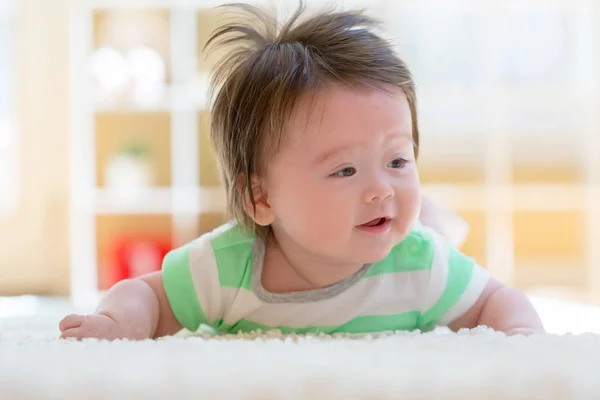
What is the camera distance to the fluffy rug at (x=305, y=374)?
587 mm

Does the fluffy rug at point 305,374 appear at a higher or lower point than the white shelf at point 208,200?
higher

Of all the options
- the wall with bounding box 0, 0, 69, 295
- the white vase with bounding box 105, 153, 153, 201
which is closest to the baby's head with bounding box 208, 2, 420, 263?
the white vase with bounding box 105, 153, 153, 201

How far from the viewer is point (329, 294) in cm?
113

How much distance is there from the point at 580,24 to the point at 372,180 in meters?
3.36

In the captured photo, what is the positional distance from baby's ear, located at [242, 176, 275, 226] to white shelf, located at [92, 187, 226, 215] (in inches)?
107

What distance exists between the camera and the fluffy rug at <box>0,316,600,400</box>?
59 centimetres

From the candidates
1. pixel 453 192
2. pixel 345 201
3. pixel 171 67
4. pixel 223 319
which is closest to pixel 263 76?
pixel 345 201

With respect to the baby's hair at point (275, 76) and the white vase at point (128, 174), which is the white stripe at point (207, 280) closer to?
the baby's hair at point (275, 76)

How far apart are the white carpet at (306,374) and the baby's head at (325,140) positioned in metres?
0.36

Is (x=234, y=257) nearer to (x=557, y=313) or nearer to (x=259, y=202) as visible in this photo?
(x=259, y=202)

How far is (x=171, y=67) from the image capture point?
4.16 m

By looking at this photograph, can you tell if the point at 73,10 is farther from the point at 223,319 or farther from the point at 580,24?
the point at 223,319

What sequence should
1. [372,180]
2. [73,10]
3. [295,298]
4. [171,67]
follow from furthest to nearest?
[171,67]
[73,10]
[295,298]
[372,180]

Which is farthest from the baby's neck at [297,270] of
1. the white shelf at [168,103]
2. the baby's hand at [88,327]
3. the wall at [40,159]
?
the wall at [40,159]
